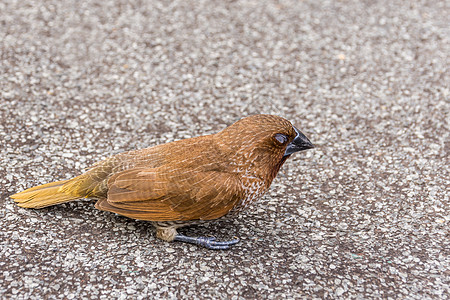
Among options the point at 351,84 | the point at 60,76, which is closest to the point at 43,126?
the point at 60,76

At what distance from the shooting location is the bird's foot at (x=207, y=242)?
3.89 metres

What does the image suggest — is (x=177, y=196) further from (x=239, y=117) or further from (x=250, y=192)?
(x=239, y=117)

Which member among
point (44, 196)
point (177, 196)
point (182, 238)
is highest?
point (177, 196)

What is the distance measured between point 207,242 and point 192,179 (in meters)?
0.50

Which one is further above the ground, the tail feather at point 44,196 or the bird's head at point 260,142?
the bird's head at point 260,142

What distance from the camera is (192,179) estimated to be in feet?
12.4

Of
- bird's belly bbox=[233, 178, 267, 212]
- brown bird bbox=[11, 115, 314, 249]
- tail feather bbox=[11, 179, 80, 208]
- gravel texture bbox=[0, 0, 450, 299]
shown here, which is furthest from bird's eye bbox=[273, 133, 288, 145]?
tail feather bbox=[11, 179, 80, 208]

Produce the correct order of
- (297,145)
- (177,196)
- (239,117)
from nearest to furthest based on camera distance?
(177,196)
(297,145)
(239,117)

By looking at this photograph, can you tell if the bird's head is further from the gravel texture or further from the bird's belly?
the gravel texture

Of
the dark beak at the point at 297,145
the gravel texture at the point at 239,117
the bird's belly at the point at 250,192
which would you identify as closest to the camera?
the gravel texture at the point at 239,117

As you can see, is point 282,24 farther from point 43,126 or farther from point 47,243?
point 47,243

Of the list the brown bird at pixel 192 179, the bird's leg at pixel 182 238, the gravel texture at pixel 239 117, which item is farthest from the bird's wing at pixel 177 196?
the gravel texture at pixel 239 117

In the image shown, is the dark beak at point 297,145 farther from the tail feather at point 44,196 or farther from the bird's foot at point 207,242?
the tail feather at point 44,196

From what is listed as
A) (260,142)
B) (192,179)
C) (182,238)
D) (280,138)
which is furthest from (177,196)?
(280,138)
